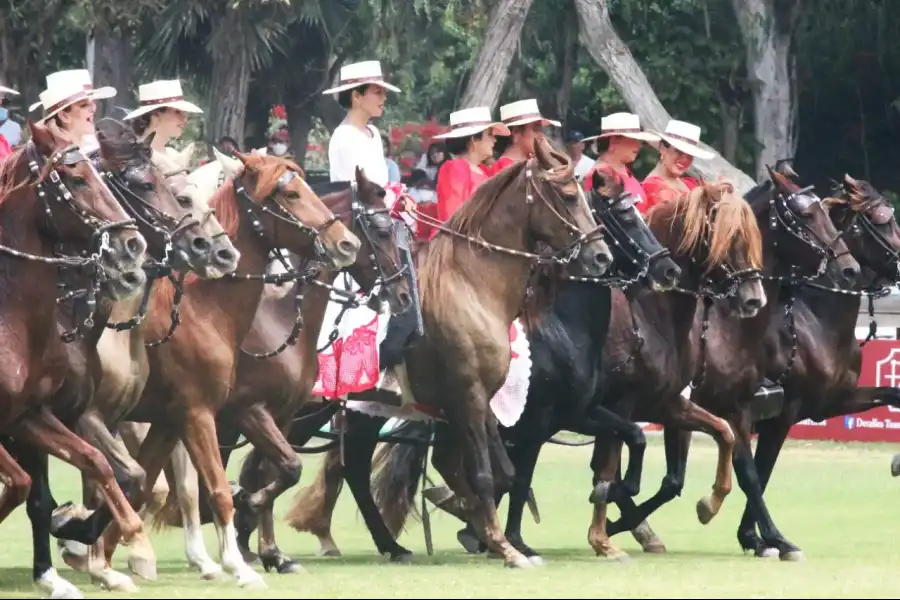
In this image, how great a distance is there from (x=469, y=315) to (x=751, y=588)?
8.79ft

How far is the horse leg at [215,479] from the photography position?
446 inches

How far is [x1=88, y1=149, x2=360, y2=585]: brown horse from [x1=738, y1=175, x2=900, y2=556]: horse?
3874 mm

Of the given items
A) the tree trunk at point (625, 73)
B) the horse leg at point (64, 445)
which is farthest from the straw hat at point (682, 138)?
the tree trunk at point (625, 73)

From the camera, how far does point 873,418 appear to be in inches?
884

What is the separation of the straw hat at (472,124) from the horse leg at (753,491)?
2398 millimetres

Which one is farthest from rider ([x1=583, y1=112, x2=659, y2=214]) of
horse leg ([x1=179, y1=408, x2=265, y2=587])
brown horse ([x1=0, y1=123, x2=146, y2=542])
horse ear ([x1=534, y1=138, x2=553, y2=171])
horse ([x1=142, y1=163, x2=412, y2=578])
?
brown horse ([x1=0, y1=123, x2=146, y2=542])

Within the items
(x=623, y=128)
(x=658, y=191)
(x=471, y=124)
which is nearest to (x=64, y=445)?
(x=471, y=124)

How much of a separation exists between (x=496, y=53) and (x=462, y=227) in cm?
1126

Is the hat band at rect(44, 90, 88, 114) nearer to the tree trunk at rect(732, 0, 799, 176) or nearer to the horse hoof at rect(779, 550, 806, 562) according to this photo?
the horse hoof at rect(779, 550, 806, 562)

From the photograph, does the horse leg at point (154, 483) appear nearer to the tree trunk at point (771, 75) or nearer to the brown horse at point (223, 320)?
the brown horse at point (223, 320)

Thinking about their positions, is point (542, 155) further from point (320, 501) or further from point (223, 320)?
point (320, 501)

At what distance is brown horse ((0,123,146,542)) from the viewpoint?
33.4 feet

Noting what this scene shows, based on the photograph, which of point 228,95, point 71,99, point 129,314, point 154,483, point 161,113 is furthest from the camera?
point 228,95

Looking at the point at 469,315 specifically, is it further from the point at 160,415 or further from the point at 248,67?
the point at 248,67
